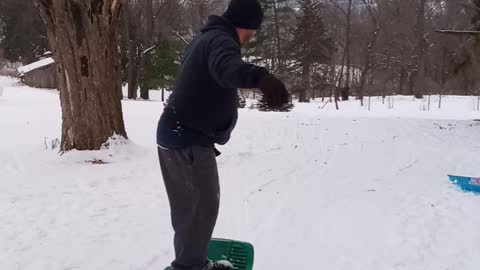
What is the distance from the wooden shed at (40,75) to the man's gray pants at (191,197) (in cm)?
3650

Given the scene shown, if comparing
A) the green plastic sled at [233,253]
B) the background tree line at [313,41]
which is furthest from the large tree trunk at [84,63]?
the background tree line at [313,41]

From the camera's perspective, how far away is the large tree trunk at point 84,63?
23.6 ft

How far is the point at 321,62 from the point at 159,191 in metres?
39.4

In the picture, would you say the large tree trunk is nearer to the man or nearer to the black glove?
the man

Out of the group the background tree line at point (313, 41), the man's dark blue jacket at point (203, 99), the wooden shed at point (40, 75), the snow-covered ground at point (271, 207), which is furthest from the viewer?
the wooden shed at point (40, 75)

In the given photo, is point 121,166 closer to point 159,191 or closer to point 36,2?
point 159,191

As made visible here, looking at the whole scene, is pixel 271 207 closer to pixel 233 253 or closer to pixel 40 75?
pixel 233 253

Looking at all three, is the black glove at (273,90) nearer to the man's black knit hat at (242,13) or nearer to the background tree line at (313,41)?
the man's black knit hat at (242,13)

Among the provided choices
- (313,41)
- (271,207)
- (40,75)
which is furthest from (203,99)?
(313,41)

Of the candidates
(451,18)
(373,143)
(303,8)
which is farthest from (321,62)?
(373,143)

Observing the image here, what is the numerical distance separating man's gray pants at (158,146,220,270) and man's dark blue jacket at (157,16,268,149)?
0.07 meters

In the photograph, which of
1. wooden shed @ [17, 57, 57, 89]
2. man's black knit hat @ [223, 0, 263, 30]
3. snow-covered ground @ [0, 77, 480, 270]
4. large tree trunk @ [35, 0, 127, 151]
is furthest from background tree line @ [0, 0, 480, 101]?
man's black knit hat @ [223, 0, 263, 30]

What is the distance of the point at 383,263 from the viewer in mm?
3779

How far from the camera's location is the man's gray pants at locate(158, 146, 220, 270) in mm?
2664
